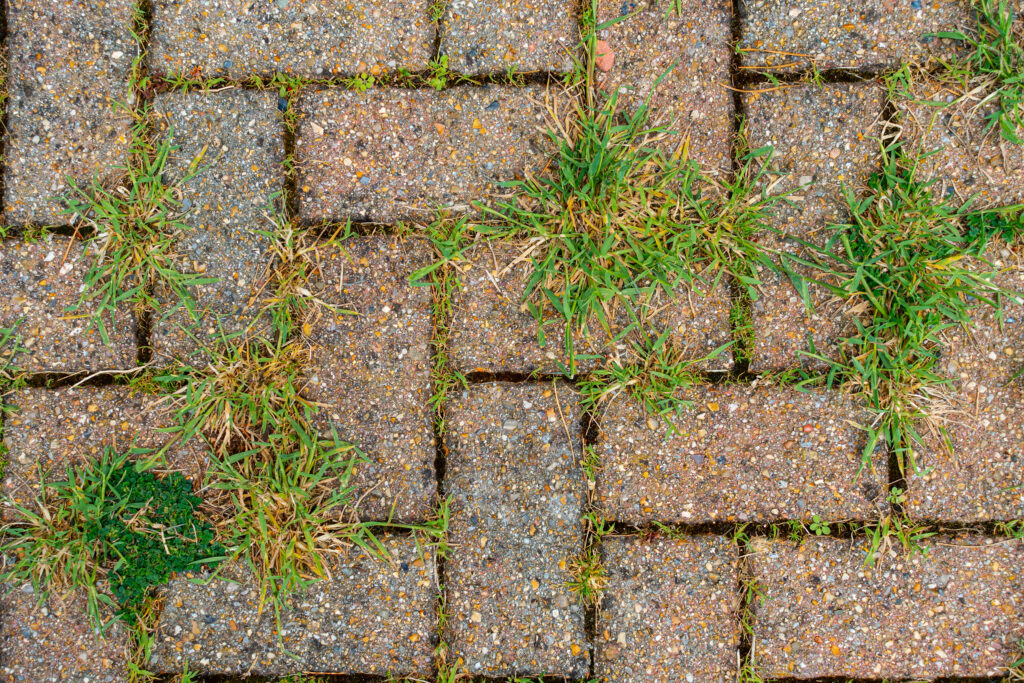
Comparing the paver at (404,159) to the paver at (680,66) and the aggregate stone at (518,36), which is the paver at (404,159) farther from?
the paver at (680,66)

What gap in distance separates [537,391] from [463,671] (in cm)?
98

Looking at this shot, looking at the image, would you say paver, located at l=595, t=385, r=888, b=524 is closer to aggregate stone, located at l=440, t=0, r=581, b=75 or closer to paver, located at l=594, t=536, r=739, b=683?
paver, located at l=594, t=536, r=739, b=683

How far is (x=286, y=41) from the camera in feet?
7.30

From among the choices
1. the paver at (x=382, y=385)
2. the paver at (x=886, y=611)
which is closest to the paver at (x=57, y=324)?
the paver at (x=382, y=385)

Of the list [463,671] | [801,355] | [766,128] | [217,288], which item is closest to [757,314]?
[801,355]

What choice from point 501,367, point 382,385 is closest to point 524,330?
point 501,367

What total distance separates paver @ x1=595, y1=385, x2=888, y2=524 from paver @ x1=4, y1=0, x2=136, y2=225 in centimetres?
199

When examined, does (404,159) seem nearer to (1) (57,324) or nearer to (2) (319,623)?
(1) (57,324)

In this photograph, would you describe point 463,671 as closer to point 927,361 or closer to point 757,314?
point 757,314

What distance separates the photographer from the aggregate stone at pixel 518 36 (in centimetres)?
222

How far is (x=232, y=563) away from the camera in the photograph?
217cm

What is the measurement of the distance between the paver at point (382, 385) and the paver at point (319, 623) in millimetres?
186

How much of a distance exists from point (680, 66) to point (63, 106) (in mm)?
2136

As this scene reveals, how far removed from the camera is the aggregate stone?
2.22 m
